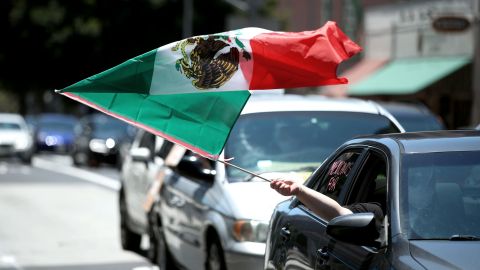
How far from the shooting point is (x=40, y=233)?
636 inches

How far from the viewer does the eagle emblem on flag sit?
24.0 ft

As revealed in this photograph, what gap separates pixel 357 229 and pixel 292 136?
4.61 m

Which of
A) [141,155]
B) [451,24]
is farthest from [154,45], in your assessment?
[141,155]

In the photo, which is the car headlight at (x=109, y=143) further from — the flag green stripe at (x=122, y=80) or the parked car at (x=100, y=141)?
the flag green stripe at (x=122, y=80)

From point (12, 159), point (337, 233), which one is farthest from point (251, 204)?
point (12, 159)

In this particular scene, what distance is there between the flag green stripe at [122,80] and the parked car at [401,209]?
1621mm

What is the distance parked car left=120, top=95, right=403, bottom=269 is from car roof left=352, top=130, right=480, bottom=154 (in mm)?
2506

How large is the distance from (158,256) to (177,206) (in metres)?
1.39

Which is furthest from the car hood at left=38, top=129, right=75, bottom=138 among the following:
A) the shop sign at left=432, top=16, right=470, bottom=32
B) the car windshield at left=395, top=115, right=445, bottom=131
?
the car windshield at left=395, top=115, right=445, bottom=131

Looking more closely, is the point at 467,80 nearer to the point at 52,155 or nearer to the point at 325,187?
the point at 52,155

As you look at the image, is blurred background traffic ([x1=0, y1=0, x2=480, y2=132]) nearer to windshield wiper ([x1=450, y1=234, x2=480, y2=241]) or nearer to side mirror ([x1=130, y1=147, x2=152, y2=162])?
side mirror ([x1=130, y1=147, x2=152, y2=162])

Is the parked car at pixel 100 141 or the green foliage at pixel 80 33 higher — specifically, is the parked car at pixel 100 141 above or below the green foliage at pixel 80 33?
below

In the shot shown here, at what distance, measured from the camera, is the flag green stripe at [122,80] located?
7449 millimetres

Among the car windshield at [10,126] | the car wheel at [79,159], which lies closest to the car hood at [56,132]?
the car wheel at [79,159]
